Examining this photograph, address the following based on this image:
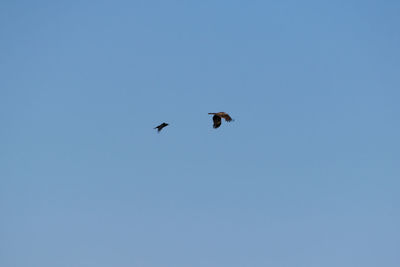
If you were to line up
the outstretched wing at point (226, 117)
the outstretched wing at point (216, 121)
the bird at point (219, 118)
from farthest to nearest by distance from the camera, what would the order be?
the outstretched wing at point (216, 121), the bird at point (219, 118), the outstretched wing at point (226, 117)

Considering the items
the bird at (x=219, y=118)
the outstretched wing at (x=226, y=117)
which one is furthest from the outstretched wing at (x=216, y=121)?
the outstretched wing at (x=226, y=117)

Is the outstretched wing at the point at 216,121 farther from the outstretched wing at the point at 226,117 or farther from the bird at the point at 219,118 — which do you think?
the outstretched wing at the point at 226,117

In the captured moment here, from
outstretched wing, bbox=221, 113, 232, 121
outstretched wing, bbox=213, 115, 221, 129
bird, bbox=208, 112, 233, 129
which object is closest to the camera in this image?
outstretched wing, bbox=221, 113, 232, 121

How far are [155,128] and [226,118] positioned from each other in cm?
1489

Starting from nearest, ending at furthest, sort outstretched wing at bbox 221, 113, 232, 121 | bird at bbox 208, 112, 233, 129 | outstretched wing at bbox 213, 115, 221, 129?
outstretched wing at bbox 221, 113, 232, 121 → bird at bbox 208, 112, 233, 129 → outstretched wing at bbox 213, 115, 221, 129

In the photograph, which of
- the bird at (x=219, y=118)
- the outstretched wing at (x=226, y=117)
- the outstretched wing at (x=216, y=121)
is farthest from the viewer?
the outstretched wing at (x=216, y=121)

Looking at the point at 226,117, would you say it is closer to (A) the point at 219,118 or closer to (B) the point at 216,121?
(A) the point at 219,118

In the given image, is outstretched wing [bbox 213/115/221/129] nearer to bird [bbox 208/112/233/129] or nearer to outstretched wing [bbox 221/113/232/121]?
bird [bbox 208/112/233/129]

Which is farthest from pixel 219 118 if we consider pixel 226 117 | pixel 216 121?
pixel 226 117

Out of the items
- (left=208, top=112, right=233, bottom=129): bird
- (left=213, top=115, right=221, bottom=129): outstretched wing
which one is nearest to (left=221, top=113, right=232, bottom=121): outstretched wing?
Answer: (left=208, top=112, right=233, bottom=129): bird

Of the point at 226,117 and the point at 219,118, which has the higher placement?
the point at 219,118

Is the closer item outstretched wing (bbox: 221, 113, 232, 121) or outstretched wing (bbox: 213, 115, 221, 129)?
outstretched wing (bbox: 221, 113, 232, 121)

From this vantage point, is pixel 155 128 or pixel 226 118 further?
pixel 155 128

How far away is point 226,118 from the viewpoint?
100 meters
